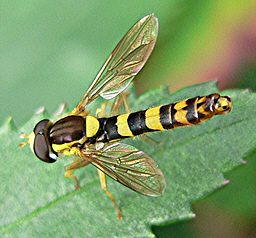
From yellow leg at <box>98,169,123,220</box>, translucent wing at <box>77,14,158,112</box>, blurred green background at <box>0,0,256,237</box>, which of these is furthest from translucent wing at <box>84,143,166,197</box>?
blurred green background at <box>0,0,256,237</box>

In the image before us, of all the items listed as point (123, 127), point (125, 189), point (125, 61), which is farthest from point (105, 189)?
point (125, 61)

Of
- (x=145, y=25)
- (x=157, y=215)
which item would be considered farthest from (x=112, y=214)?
(x=145, y=25)

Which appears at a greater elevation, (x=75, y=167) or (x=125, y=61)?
(x=125, y=61)

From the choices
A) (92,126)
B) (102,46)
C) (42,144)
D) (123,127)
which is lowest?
(123,127)

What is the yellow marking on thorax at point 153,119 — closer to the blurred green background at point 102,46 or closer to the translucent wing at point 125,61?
the translucent wing at point 125,61

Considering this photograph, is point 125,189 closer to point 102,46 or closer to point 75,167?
point 75,167
